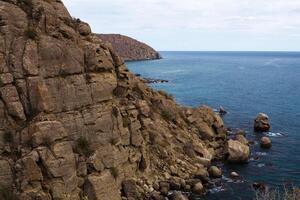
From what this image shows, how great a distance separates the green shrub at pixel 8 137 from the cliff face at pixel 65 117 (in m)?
0.11

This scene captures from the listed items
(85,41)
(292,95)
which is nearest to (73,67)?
(85,41)

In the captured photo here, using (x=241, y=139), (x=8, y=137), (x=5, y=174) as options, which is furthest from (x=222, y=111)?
(x=5, y=174)

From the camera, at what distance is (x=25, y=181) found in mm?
48938

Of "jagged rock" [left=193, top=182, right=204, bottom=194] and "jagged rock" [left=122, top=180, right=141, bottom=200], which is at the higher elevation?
"jagged rock" [left=122, top=180, right=141, bottom=200]

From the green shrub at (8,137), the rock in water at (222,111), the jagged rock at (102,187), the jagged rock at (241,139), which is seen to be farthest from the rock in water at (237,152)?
the rock in water at (222,111)

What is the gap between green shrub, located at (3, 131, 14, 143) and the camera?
1987 inches

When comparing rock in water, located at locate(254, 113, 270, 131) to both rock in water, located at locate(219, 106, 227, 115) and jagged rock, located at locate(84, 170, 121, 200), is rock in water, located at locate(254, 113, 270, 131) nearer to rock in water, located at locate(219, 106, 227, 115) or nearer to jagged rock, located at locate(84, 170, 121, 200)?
rock in water, located at locate(219, 106, 227, 115)

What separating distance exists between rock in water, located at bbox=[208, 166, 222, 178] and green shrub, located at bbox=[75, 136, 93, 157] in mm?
21249

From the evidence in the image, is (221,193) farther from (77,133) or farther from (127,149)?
(77,133)

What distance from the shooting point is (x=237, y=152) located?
75000 mm

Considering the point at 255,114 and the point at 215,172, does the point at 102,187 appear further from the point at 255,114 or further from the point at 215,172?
the point at 255,114

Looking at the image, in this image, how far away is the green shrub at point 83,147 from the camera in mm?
54719

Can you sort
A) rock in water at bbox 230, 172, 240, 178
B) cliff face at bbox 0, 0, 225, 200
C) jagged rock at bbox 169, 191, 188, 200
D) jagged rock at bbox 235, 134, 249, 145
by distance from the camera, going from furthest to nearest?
1. jagged rock at bbox 235, 134, 249, 145
2. rock in water at bbox 230, 172, 240, 178
3. jagged rock at bbox 169, 191, 188, 200
4. cliff face at bbox 0, 0, 225, 200

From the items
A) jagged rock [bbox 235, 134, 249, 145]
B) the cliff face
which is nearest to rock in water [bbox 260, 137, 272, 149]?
jagged rock [bbox 235, 134, 249, 145]
